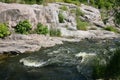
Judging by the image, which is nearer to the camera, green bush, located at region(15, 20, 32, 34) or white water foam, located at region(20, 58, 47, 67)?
white water foam, located at region(20, 58, 47, 67)

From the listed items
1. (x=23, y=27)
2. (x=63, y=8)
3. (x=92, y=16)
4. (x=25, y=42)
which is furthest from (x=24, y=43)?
(x=92, y=16)

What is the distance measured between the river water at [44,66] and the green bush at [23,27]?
3633mm

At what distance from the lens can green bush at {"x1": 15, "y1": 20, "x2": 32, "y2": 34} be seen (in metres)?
30.3

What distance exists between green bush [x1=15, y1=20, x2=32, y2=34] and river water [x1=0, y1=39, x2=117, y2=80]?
3.63 meters

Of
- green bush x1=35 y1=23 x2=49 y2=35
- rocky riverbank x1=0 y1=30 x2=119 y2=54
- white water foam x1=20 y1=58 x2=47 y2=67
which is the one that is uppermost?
green bush x1=35 y1=23 x2=49 y2=35

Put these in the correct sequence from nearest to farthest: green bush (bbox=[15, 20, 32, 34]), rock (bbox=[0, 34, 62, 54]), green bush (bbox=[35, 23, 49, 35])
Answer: rock (bbox=[0, 34, 62, 54]) → green bush (bbox=[15, 20, 32, 34]) → green bush (bbox=[35, 23, 49, 35])

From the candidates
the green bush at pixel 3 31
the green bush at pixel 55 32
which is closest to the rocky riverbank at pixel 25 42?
the green bush at pixel 3 31

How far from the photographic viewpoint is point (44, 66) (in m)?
21.9

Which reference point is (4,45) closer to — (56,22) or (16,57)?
(16,57)

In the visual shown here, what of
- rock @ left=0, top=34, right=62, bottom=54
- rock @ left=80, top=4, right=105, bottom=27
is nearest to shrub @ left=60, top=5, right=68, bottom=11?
rock @ left=80, top=4, right=105, bottom=27

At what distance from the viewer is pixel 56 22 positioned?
35.8 m

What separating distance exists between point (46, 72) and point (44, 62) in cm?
270

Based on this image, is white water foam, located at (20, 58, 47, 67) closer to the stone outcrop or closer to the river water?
the river water

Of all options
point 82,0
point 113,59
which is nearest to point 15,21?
point 113,59
